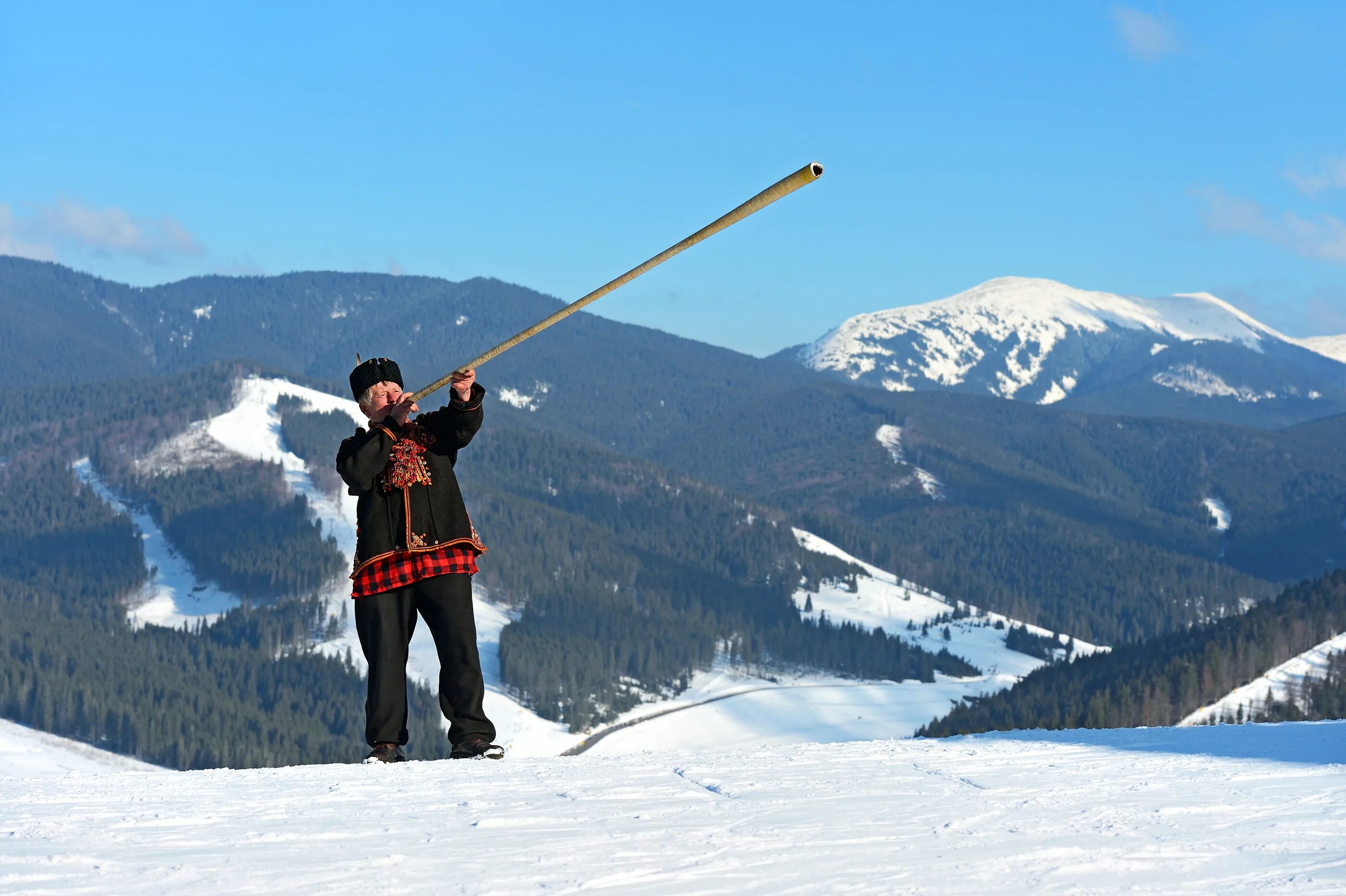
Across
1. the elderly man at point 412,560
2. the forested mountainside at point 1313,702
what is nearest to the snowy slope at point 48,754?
the forested mountainside at point 1313,702

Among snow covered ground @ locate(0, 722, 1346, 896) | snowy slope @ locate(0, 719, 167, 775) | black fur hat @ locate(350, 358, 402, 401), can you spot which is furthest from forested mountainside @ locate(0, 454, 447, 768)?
snow covered ground @ locate(0, 722, 1346, 896)

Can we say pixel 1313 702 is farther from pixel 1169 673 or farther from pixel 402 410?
pixel 402 410

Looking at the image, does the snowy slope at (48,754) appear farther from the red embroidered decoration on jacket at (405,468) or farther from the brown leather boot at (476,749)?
the red embroidered decoration on jacket at (405,468)

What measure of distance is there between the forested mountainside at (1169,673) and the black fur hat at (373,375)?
365 ft

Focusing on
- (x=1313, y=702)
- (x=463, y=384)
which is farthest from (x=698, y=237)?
(x=1313, y=702)

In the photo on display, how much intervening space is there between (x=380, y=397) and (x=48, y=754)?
144231 millimetres

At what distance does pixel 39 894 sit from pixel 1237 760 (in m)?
8.10

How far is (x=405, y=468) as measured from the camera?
1191 centimetres

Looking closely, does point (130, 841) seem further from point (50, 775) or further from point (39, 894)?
point (50, 775)

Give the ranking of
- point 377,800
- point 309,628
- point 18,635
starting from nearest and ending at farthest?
point 377,800
point 18,635
point 309,628

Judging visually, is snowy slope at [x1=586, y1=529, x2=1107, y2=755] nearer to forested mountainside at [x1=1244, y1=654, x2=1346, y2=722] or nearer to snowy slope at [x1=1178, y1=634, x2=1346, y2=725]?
snowy slope at [x1=1178, y1=634, x2=1346, y2=725]

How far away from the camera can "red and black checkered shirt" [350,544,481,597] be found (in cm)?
1182

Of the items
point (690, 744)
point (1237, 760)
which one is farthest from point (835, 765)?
point (690, 744)

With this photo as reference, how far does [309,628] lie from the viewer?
191750 millimetres
